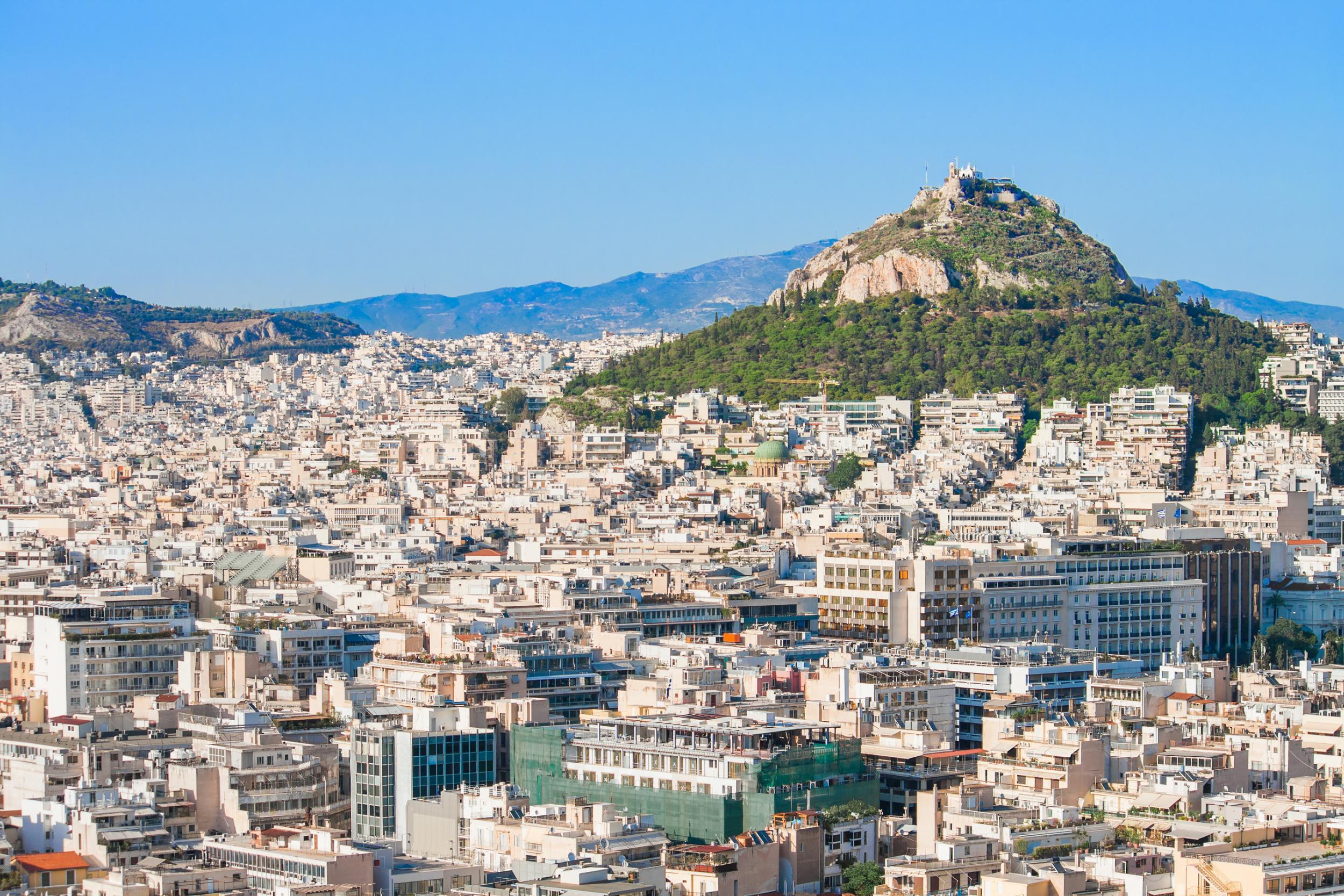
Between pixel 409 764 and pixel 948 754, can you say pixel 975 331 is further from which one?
pixel 409 764

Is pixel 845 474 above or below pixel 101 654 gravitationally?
above

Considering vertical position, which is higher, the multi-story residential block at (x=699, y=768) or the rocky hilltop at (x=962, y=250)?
the rocky hilltop at (x=962, y=250)

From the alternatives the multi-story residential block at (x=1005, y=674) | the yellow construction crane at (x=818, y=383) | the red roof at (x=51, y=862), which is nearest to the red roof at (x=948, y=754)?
the multi-story residential block at (x=1005, y=674)

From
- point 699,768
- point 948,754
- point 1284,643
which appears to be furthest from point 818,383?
point 699,768

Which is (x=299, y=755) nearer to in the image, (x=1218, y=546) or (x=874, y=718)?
(x=874, y=718)

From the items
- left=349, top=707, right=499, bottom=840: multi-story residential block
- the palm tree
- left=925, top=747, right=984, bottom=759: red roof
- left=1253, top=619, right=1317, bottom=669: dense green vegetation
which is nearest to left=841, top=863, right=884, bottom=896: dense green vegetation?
left=925, top=747, right=984, bottom=759: red roof

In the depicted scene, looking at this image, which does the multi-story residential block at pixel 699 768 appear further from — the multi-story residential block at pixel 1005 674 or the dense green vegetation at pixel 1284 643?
the dense green vegetation at pixel 1284 643
